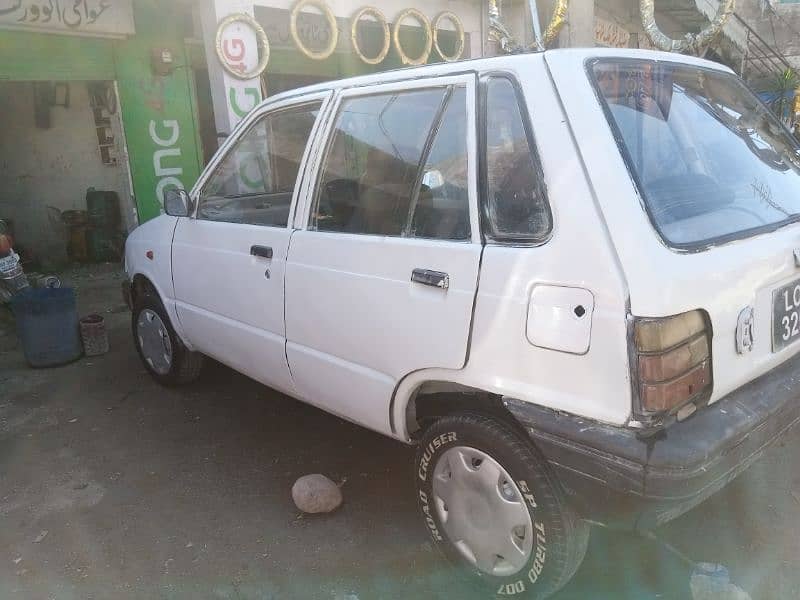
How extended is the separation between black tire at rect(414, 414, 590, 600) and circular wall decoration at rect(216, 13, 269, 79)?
231 inches

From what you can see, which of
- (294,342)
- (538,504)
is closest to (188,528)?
(294,342)

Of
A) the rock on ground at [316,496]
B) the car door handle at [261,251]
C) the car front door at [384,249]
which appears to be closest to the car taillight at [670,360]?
the car front door at [384,249]

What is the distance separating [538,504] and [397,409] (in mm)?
655

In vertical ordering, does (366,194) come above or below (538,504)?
above

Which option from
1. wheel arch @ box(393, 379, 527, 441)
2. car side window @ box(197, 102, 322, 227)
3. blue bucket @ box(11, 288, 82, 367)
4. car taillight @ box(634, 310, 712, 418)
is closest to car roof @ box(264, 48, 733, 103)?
car side window @ box(197, 102, 322, 227)

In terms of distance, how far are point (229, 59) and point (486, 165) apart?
5725 mm

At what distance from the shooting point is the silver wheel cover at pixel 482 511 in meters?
2.16

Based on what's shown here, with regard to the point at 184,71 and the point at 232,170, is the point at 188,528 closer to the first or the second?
the point at 232,170

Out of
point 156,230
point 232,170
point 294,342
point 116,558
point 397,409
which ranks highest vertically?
point 232,170

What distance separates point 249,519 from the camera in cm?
298

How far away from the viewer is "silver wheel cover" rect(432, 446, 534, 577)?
2160mm

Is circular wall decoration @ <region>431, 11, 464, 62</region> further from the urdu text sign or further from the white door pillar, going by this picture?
the urdu text sign

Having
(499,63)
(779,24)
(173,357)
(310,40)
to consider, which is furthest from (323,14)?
(779,24)

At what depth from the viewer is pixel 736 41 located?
17.6m
